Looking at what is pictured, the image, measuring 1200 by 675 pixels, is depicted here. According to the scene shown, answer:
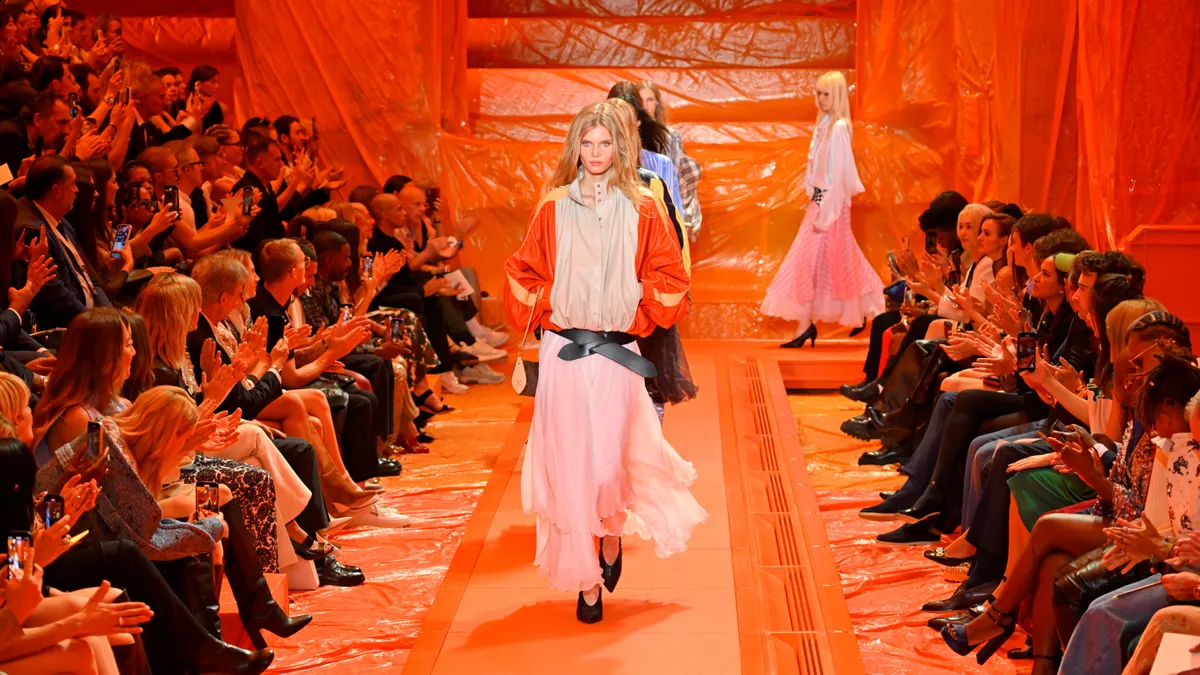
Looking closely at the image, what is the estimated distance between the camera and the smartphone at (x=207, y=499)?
3568 millimetres

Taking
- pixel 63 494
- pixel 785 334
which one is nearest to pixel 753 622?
pixel 63 494

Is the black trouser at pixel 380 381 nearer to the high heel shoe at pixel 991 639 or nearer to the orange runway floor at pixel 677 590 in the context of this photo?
the orange runway floor at pixel 677 590

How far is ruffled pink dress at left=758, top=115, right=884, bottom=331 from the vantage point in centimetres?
819

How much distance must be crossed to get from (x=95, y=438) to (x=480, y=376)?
16.0ft

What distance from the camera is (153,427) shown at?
11.5ft

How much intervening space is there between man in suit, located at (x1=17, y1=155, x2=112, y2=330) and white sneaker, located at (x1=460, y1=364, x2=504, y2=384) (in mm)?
3262

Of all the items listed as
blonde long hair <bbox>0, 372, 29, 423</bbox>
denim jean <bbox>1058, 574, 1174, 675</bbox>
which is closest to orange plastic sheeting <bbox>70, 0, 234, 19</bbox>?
blonde long hair <bbox>0, 372, 29, 423</bbox>

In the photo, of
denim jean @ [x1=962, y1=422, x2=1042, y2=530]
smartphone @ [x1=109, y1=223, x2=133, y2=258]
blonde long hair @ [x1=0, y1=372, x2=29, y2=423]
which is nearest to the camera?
blonde long hair @ [x1=0, y1=372, x2=29, y2=423]

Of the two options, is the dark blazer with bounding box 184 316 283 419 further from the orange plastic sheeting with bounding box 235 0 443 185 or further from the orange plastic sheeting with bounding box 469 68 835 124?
the orange plastic sheeting with bounding box 469 68 835 124

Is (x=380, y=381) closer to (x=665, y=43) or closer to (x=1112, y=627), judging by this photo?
(x=1112, y=627)

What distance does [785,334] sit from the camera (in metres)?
9.02

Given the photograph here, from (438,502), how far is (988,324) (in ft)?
7.19

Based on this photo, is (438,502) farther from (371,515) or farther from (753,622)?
(753,622)

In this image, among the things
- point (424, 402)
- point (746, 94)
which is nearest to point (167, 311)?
point (424, 402)
